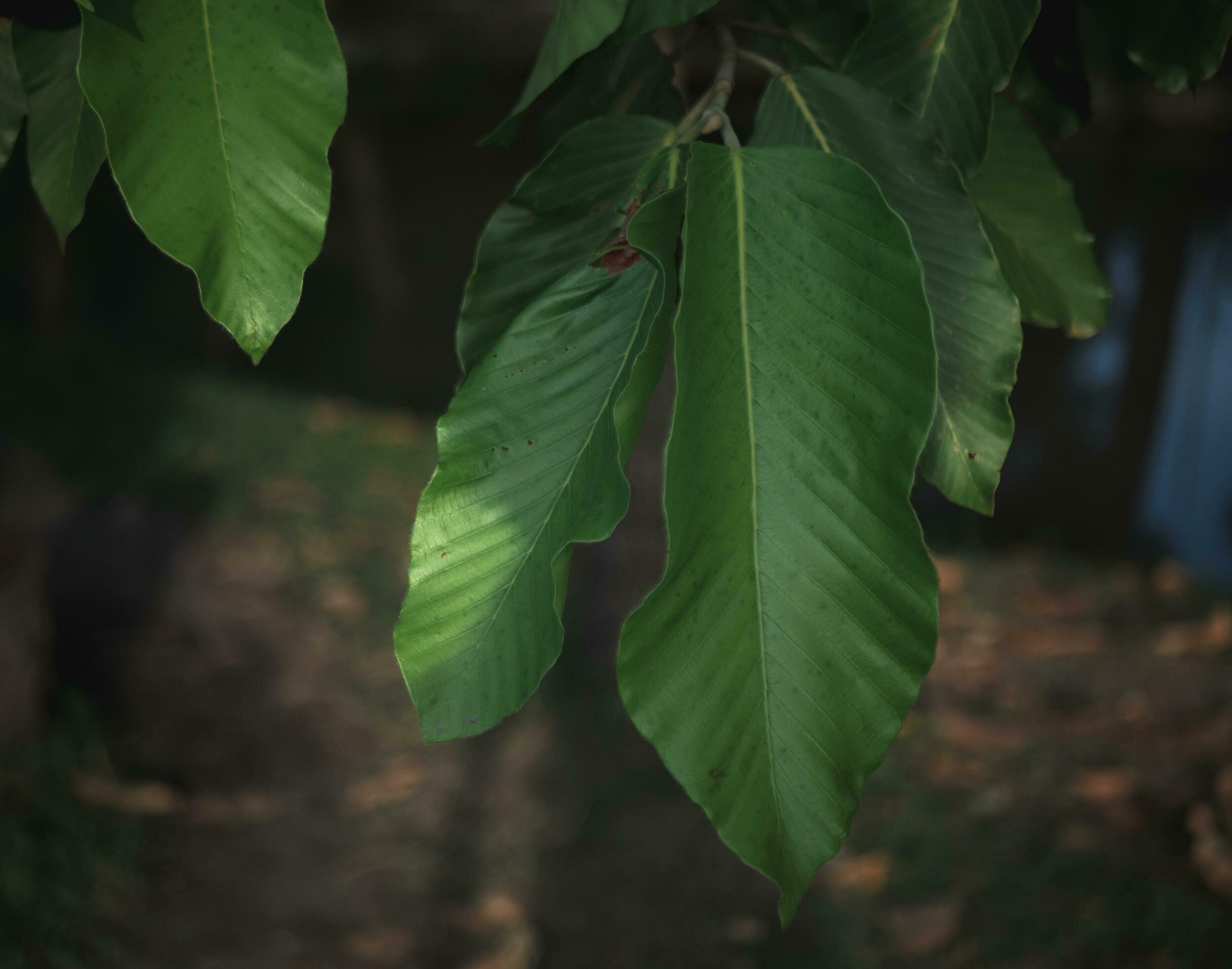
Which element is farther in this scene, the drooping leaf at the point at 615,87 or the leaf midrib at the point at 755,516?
the drooping leaf at the point at 615,87

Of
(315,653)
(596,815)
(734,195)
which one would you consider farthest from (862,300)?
(315,653)

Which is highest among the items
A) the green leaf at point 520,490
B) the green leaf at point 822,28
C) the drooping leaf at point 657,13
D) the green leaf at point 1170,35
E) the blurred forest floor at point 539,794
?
the green leaf at point 1170,35

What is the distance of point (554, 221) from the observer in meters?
0.60

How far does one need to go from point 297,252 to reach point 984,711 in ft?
7.32

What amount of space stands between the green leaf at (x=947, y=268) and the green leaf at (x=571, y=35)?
120mm

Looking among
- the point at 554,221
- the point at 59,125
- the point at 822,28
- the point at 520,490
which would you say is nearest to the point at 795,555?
the point at 520,490

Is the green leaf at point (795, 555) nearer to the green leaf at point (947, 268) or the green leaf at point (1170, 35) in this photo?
the green leaf at point (947, 268)

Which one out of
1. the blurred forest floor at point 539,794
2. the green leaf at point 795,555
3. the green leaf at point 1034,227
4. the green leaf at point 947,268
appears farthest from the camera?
the blurred forest floor at point 539,794

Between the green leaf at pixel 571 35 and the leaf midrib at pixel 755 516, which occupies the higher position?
the green leaf at pixel 571 35

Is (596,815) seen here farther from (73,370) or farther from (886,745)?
(73,370)

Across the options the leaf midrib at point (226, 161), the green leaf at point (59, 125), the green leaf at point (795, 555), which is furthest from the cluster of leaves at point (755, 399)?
the green leaf at point (59, 125)

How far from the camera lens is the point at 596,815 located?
216 centimetres

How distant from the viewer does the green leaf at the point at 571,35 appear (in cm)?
50

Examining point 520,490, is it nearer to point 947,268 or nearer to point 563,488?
point 563,488
